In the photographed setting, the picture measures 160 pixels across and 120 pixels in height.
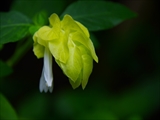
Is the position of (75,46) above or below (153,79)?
above

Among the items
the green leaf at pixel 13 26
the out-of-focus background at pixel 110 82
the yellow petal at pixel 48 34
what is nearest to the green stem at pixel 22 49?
the green leaf at pixel 13 26

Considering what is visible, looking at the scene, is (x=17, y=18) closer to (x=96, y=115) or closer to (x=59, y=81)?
(x=96, y=115)

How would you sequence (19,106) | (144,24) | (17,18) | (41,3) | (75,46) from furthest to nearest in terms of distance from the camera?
(144,24) < (19,106) < (41,3) < (17,18) < (75,46)

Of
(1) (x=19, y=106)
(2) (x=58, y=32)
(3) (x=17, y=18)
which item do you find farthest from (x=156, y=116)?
(2) (x=58, y=32)

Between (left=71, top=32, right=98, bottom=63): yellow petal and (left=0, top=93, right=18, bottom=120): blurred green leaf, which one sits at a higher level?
(left=71, top=32, right=98, bottom=63): yellow petal

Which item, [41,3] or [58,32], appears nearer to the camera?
[58,32]

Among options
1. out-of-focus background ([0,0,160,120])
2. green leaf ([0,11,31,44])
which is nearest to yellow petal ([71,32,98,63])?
green leaf ([0,11,31,44])

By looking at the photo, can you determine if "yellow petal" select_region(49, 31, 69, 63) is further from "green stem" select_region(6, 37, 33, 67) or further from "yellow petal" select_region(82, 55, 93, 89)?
"green stem" select_region(6, 37, 33, 67)
